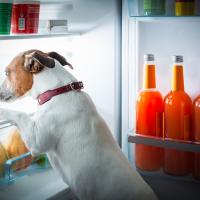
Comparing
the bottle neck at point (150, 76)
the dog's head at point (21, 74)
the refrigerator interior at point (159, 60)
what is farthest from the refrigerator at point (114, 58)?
the dog's head at point (21, 74)

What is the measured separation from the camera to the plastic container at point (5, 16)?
1.67 metres

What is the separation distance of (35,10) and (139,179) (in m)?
0.79

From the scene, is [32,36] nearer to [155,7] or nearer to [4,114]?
[4,114]

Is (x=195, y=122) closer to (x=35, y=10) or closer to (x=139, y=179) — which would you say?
(x=139, y=179)

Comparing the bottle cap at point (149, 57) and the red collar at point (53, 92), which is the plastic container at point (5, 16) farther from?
the bottle cap at point (149, 57)

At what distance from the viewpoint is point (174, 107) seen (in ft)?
5.66

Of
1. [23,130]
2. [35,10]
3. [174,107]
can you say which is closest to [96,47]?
[35,10]

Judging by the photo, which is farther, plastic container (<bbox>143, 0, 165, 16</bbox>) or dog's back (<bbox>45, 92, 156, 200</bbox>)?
plastic container (<bbox>143, 0, 165, 16</bbox>)

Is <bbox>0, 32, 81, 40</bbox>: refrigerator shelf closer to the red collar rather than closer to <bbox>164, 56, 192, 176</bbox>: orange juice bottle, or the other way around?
the red collar

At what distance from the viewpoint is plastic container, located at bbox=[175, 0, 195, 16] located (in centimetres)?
163

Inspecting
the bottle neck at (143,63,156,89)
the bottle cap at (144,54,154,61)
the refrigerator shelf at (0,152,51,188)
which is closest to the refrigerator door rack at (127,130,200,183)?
the bottle neck at (143,63,156,89)

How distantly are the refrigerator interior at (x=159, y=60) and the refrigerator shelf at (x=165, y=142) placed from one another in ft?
0.20

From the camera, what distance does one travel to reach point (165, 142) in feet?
5.71

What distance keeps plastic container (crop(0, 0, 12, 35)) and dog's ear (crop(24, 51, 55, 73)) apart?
0.19 metres
